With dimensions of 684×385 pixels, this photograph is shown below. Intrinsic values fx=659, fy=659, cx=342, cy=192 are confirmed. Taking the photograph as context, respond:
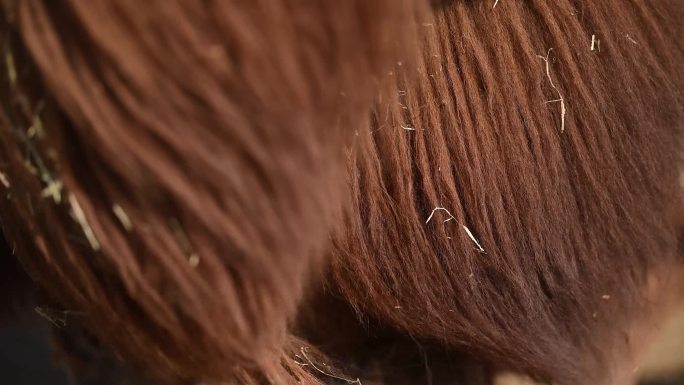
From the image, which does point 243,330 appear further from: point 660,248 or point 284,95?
point 660,248

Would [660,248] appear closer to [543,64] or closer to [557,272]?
[557,272]

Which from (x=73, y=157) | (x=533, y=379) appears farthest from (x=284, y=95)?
(x=533, y=379)

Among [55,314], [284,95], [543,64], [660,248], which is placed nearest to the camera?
[284,95]

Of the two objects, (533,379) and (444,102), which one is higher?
(444,102)

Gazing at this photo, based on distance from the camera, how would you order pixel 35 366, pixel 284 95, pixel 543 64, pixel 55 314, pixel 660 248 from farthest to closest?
1. pixel 35 366
2. pixel 660 248
3. pixel 543 64
4. pixel 55 314
5. pixel 284 95

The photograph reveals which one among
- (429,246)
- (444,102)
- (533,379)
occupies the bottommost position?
(533,379)

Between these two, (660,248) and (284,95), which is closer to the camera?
(284,95)

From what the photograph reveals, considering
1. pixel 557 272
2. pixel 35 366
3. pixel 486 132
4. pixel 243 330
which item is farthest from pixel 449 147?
pixel 35 366
